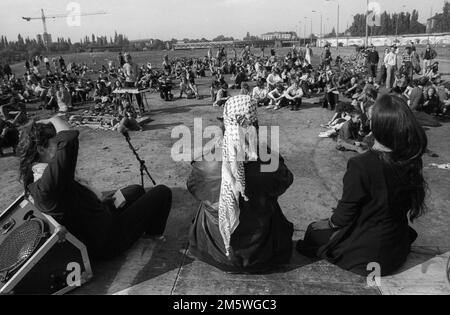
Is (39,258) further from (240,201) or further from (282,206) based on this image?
(282,206)

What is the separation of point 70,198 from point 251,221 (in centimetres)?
166

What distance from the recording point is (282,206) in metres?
5.32

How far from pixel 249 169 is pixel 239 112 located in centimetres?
53

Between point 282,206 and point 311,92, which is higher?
point 311,92

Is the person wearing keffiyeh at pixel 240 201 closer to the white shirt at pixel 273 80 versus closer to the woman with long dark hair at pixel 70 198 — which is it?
the woman with long dark hair at pixel 70 198

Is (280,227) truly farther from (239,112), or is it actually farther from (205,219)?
(239,112)

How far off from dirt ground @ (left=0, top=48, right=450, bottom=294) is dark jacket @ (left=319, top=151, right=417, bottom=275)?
288 millimetres

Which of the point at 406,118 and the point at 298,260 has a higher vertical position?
the point at 406,118

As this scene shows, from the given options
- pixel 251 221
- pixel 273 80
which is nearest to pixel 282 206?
pixel 251 221

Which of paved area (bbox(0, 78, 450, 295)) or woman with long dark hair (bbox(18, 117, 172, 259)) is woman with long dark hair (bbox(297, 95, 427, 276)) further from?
woman with long dark hair (bbox(18, 117, 172, 259))

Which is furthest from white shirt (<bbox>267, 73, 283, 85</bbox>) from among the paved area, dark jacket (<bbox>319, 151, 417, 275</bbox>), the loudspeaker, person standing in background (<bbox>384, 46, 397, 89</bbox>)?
the loudspeaker

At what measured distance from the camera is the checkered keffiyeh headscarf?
3.04 m
